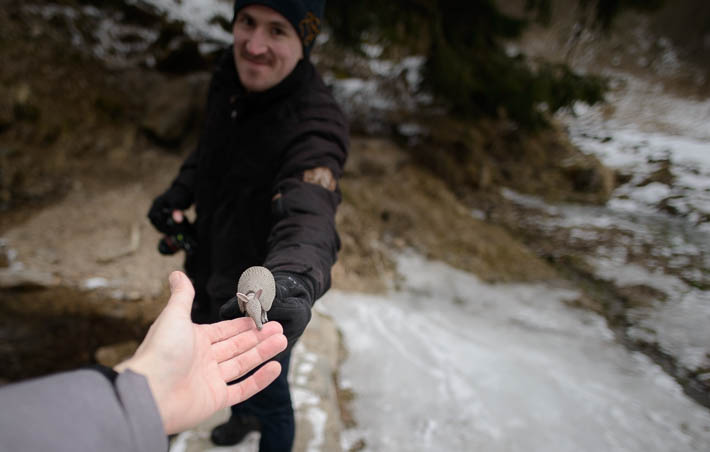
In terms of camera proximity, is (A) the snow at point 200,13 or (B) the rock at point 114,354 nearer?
(B) the rock at point 114,354

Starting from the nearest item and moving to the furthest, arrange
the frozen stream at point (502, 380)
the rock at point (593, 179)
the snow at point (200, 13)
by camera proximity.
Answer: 1. the frozen stream at point (502, 380)
2. the rock at point (593, 179)
3. the snow at point (200, 13)

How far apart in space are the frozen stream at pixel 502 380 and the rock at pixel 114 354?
1720 millimetres

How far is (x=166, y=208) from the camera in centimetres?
223

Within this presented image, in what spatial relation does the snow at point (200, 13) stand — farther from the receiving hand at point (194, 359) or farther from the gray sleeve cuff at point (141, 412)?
the gray sleeve cuff at point (141, 412)

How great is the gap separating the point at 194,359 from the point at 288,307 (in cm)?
29

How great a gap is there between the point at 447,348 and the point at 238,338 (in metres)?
2.85

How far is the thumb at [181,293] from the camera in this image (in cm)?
108

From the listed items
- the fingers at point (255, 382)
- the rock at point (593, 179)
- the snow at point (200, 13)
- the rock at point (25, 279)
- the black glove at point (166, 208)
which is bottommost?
the rock at point (25, 279)

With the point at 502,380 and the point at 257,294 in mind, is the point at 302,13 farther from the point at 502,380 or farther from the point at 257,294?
the point at 502,380

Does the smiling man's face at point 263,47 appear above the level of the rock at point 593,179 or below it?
above

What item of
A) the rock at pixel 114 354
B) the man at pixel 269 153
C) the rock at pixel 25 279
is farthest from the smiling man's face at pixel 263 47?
the rock at pixel 25 279

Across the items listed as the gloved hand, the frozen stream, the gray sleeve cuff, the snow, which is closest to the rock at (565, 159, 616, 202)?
the frozen stream

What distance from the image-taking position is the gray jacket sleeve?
2.29ft

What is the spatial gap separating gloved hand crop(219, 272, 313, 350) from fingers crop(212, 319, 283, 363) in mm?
34
